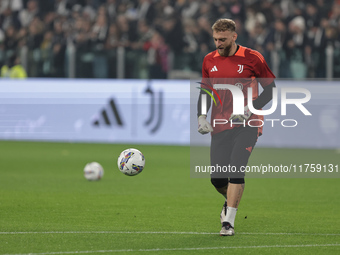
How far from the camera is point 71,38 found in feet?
79.2

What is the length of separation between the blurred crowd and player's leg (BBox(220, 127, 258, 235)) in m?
12.1

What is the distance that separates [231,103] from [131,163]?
72.3 inches

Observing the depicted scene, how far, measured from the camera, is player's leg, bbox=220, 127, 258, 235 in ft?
26.3

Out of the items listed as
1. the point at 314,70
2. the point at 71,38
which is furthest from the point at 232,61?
the point at 71,38

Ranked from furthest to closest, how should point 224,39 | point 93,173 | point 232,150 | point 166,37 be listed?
point 166,37, point 93,173, point 232,150, point 224,39

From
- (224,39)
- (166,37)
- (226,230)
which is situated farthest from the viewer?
(166,37)

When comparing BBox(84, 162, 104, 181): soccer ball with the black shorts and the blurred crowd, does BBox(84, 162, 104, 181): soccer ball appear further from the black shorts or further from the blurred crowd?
the blurred crowd

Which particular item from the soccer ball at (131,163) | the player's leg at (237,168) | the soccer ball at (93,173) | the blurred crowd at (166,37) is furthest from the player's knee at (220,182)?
the blurred crowd at (166,37)

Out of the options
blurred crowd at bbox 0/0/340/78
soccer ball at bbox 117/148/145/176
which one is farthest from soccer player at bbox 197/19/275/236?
blurred crowd at bbox 0/0/340/78

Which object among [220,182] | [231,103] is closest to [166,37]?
[220,182]

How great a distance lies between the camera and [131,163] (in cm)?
956

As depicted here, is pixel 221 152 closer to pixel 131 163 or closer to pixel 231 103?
pixel 231 103

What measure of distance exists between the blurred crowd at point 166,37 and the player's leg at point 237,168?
12.1 meters

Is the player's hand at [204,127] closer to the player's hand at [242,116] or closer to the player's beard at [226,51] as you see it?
the player's hand at [242,116]
